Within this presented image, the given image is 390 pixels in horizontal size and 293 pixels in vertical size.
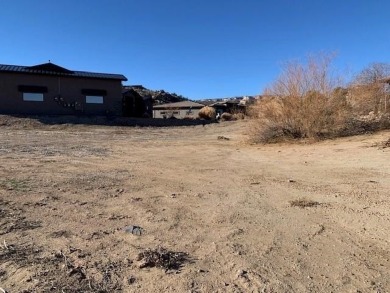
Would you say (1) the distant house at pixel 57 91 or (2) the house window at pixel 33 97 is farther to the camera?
(2) the house window at pixel 33 97

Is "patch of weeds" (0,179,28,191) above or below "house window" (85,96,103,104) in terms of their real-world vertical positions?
below

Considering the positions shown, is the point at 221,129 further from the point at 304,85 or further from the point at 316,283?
the point at 316,283

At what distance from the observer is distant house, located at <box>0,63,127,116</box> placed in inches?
1515

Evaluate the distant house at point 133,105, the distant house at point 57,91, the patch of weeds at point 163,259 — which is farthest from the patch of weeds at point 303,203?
the distant house at point 133,105

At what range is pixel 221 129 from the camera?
3269 cm

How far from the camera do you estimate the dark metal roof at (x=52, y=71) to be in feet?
128

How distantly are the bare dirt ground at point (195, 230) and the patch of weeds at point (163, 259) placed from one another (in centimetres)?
2

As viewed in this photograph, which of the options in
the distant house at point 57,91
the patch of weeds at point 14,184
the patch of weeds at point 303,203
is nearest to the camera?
the patch of weeds at point 303,203

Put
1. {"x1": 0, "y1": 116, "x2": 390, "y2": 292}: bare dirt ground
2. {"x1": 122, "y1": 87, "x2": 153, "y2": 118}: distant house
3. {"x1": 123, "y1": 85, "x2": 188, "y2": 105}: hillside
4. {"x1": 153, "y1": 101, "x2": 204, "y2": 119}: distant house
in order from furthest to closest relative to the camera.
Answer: {"x1": 123, "y1": 85, "x2": 188, "y2": 105}: hillside → {"x1": 153, "y1": 101, "x2": 204, "y2": 119}: distant house → {"x1": 122, "y1": 87, "x2": 153, "y2": 118}: distant house → {"x1": 0, "y1": 116, "x2": 390, "y2": 292}: bare dirt ground

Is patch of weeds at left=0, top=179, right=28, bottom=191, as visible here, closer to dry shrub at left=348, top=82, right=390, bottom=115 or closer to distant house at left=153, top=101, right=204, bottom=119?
dry shrub at left=348, top=82, right=390, bottom=115

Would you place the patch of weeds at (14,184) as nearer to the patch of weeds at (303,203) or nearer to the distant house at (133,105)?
the patch of weeds at (303,203)

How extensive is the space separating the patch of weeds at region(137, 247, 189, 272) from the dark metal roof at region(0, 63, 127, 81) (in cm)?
3835

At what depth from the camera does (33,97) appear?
129ft

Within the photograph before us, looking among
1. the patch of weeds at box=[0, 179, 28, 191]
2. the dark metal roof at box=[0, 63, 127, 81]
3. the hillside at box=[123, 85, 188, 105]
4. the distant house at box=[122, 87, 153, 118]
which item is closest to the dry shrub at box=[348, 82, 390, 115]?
the patch of weeds at box=[0, 179, 28, 191]
